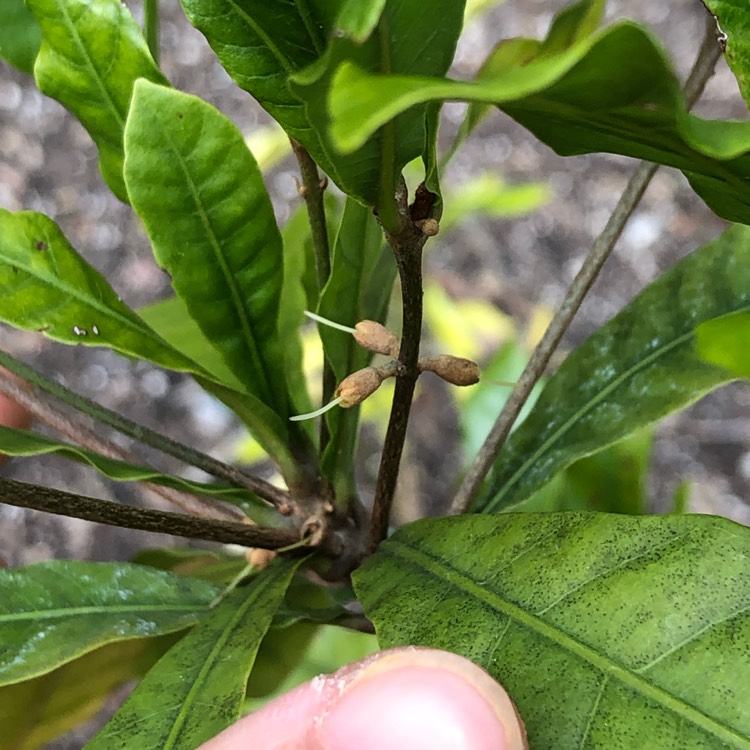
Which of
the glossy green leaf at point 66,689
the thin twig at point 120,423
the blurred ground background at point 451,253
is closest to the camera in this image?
the thin twig at point 120,423

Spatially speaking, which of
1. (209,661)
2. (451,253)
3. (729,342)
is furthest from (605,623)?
(451,253)

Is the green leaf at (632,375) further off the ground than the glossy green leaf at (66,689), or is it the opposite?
the green leaf at (632,375)

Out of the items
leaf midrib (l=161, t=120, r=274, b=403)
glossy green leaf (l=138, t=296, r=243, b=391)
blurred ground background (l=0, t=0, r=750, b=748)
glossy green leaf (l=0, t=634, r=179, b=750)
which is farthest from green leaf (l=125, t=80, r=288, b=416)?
blurred ground background (l=0, t=0, r=750, b=748)

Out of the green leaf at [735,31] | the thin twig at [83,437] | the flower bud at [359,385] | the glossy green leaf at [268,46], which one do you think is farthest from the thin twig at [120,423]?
the green leaf at [735,31]

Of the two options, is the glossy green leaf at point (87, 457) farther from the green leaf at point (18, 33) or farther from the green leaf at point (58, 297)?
the green leaf at point (18, 33)

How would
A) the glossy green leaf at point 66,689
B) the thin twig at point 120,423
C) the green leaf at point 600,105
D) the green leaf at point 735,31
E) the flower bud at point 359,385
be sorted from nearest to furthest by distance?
the green leaf at point 600,105 < the green leaf at point 735,31 < the flower bud at point 359,385 < the thin twig at point 120,423 < the glossy green leaf at point 66,689

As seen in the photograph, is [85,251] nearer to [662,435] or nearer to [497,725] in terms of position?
[662,435]

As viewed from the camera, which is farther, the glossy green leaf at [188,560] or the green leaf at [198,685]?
the glossy green leaf at [188,560]

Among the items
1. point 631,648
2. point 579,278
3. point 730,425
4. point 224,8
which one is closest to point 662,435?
point 730,425
